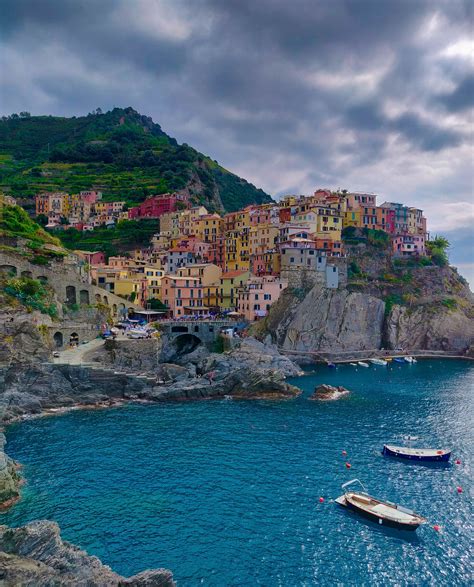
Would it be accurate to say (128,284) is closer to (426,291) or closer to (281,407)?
(281,407)

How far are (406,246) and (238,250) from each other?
35250 mm

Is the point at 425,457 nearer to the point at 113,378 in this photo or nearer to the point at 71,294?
the point at 113,378

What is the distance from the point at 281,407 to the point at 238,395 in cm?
666

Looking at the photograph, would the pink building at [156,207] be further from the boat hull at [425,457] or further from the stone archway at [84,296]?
the boat hull at [425,457]

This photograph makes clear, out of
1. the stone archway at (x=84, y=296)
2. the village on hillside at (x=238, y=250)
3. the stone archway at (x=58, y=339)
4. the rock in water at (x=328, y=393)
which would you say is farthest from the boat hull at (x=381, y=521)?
the village on hillside at (x=238, y=250)

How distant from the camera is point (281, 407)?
51.6m

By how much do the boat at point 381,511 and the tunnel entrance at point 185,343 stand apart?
4587cm

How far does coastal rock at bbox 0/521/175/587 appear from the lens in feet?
58.8

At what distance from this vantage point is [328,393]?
185 ft

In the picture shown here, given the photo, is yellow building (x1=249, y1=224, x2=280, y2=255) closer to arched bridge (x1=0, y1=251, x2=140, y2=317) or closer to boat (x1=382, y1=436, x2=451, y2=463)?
arched bridge (x1=0, y1=251, x2=140, y2=317)

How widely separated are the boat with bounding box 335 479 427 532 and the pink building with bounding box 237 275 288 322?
50.5 metres

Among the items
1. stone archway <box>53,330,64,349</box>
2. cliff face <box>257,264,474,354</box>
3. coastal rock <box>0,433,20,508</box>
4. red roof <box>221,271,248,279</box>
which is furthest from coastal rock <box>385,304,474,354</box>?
coastal rock <box>0,433,20,508</box>

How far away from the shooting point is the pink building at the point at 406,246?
99787mm

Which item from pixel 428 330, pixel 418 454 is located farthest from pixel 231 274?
pixel 418 454
